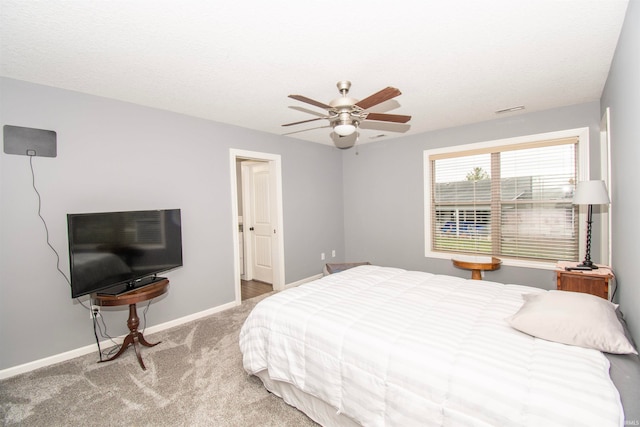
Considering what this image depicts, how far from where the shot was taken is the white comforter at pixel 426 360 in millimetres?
1166

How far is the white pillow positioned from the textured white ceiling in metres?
1.75

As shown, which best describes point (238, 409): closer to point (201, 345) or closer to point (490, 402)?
point (201, 345)

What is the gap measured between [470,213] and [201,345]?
4060mm

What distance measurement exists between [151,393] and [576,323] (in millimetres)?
2835

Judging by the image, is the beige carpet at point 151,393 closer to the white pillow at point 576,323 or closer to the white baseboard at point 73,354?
the white baseboard at point 73,354

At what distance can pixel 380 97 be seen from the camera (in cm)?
205

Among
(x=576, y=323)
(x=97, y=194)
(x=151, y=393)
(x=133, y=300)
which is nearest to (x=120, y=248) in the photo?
(x=133, y=300)

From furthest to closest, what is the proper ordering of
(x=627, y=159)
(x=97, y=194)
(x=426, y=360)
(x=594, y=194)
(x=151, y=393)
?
(x=97, y=194) < (x=594, y=194) < (x=151, y=393) < (x=627, y=159) < (x=426, y=360)

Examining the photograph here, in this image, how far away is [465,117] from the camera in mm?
3900

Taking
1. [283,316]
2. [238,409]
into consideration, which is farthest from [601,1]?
[238,409]

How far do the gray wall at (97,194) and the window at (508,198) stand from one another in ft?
9.16

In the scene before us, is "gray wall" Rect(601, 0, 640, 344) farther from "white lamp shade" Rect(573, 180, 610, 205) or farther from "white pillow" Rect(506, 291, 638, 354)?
"white pillow" Rect(506, 291, 638, 354)

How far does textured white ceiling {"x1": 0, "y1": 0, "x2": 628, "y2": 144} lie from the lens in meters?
1.69

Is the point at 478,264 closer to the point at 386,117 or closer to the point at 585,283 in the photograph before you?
the point at 585,283
